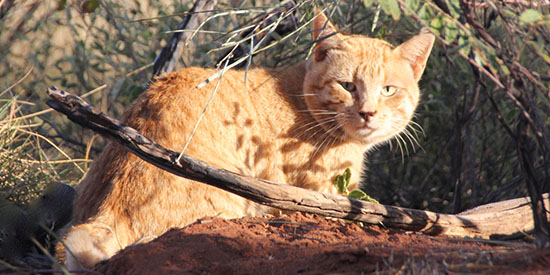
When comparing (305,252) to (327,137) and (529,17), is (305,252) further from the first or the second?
(327,137)

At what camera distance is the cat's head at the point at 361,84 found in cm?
351

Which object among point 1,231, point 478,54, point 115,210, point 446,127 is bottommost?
point 1,231

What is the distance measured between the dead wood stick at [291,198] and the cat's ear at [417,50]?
1.17 m

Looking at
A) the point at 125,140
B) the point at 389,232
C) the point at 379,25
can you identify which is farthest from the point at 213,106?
the point at 379,25

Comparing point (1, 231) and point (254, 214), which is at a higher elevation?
point (254, 214)

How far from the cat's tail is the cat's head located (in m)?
1.58

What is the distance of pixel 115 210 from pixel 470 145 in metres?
2.69

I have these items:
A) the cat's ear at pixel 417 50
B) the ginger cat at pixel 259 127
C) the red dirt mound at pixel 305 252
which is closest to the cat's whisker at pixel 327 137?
the ginger cat at pixel 259 127

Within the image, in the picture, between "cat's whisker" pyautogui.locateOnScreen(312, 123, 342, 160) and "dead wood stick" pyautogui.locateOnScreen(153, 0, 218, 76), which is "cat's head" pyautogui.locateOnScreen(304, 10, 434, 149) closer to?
"cat's whisker" pyautogui.locateOnScreen(312, 123, 342, 160)

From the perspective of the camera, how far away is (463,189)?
14.9ft

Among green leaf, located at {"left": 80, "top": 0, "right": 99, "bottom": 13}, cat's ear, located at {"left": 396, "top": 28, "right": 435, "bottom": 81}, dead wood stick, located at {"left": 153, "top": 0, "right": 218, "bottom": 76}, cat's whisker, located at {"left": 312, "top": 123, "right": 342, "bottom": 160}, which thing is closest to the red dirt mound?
cat's whisker, located at {"left": 312, "top": 123, "right": 342, "bottom": 160}

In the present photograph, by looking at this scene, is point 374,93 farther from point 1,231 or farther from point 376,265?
point 1,231

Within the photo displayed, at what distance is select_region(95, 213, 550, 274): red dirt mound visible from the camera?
1969mm

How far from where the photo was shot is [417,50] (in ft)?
12.1
